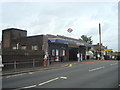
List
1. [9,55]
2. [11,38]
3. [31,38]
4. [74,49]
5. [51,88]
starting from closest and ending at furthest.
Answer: [51,88] → [9,55] → [31,38] → [11,38] → [74,49]

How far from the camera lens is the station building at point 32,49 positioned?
16120 mm

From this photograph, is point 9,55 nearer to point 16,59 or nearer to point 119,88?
point 16,59

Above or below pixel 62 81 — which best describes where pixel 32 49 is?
above

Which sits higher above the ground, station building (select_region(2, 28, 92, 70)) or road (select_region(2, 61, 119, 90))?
station building (select_region(2, 28, 92, 70))

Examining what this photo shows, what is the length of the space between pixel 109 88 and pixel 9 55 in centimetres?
Answer: 1165

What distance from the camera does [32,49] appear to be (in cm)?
2548

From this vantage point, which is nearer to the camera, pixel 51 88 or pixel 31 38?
pixel 51 88

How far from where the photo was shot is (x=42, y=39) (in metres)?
24.3

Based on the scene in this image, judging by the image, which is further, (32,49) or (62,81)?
(32,49)

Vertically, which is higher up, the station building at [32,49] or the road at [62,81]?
the station building at [32,49]

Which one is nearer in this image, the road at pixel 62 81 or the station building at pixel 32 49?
the road at pixel 62 81

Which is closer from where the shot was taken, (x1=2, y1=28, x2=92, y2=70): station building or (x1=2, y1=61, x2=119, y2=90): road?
(x1=2, y1=61, x2=119, y2=90): road

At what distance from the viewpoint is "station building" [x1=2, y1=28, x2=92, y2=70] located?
52.9 ft

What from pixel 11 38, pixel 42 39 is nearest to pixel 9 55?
pixel 42 39
